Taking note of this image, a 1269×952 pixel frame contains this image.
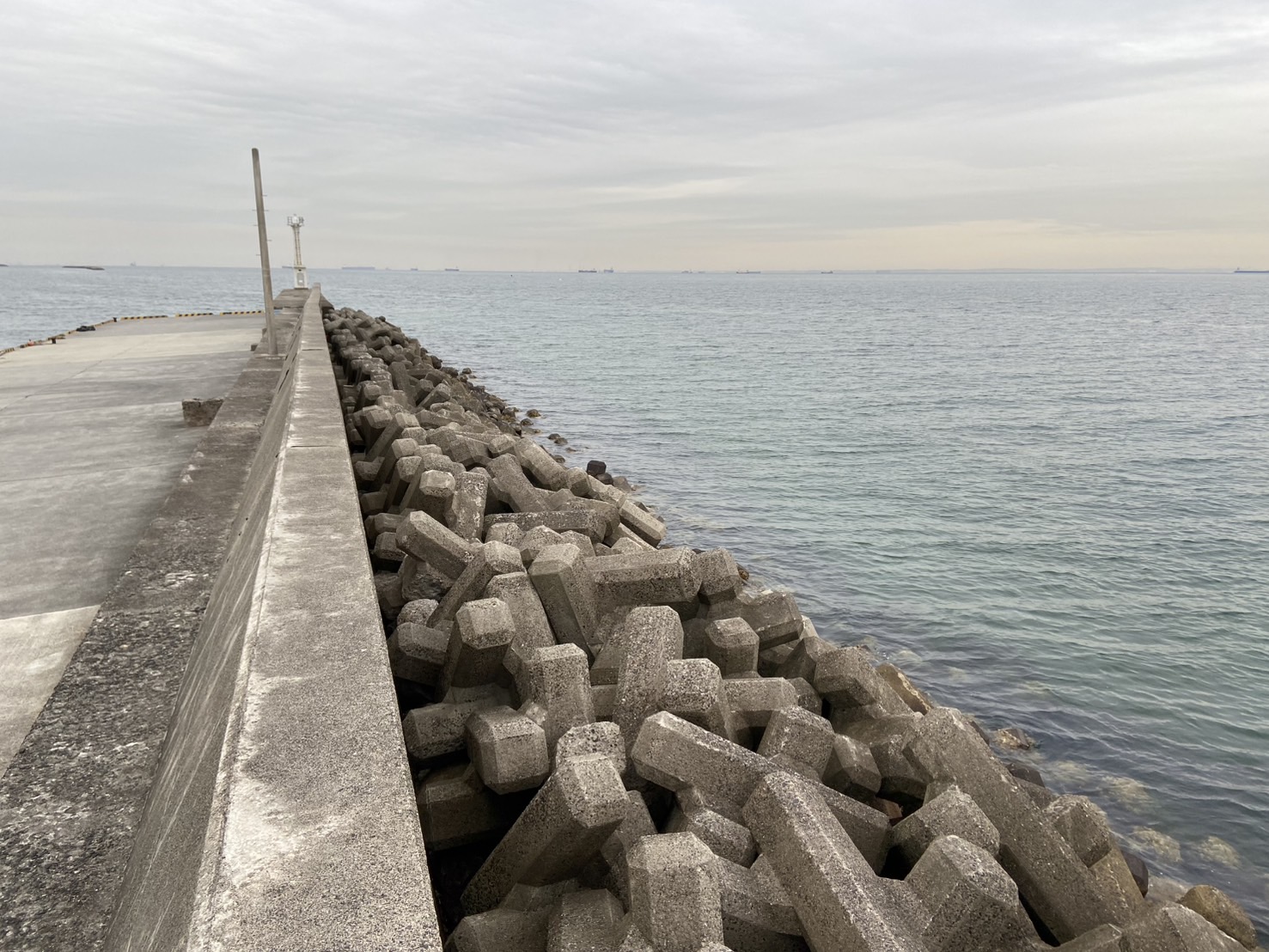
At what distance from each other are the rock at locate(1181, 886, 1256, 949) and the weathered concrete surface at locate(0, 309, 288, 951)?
485cm

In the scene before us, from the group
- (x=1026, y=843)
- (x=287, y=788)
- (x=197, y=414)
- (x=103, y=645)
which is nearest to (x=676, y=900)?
(x=287, y=788)

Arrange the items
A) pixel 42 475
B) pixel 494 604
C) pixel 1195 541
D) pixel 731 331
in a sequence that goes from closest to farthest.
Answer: pixel 494 604, pixel 42 475, pixel 1195 541, pixel 731 331

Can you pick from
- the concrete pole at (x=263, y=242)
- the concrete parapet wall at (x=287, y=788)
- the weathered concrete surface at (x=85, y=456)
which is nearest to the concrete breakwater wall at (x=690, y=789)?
the concrete parapet wall at (x=287, y=788)

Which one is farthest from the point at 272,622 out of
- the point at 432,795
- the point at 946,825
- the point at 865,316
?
the point at 865,316

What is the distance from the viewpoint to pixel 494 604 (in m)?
2.97

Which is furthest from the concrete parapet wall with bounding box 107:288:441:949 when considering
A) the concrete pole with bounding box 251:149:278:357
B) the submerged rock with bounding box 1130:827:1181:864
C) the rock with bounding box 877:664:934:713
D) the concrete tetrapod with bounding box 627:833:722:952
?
the concrete pole with bounding box 251:149:278:357

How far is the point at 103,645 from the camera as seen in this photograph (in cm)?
344

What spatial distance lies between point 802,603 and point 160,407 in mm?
7132

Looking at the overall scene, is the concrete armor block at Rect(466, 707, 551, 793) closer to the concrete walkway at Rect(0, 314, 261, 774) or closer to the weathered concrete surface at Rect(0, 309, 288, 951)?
the weathered concrete surface at Rect(0, 309, 288, 951)

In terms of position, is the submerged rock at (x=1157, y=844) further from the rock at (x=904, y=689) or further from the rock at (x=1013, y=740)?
the rock at (x=904, y=689)

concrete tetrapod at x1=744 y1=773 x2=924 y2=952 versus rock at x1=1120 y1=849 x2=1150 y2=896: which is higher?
concrete tetrapod at x1=744 y1=773 x2=924 y2=952

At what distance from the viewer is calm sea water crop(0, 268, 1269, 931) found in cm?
707

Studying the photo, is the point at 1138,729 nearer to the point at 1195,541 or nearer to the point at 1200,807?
the point at 1200,807

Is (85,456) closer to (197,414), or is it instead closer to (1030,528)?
(197,414)
